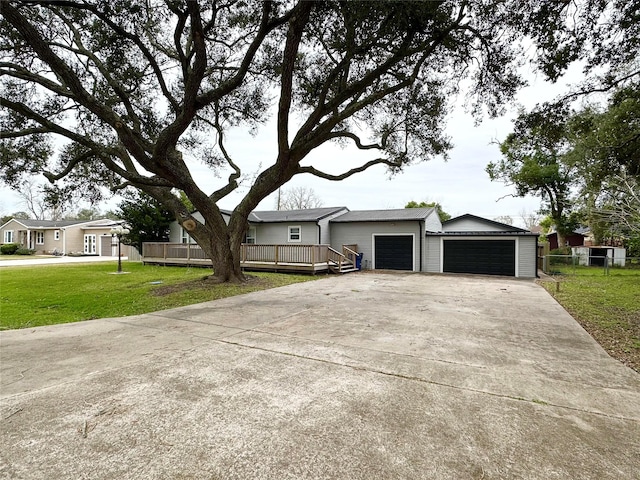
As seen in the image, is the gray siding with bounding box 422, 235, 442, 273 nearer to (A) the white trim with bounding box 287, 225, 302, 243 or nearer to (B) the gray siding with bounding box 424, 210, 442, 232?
(B) the gray siding with bounding box 424, 210, 442, 232

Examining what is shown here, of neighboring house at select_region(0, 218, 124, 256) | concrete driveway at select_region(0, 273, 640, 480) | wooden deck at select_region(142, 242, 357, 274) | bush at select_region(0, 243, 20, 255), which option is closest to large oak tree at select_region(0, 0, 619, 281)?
wooden deck at select_region(142, 242, 357, 274)

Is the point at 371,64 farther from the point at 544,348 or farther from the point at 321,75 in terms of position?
the point at 544,348

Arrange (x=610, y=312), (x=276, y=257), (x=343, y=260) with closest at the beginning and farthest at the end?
(x=610, y=312)
(x=276, y=257)
(x=343, y=260)

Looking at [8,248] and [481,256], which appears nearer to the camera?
[481,256]

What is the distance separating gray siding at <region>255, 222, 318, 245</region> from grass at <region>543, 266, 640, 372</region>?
10525mm

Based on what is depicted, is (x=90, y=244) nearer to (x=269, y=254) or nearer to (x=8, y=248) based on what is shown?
(x=8, y=248)

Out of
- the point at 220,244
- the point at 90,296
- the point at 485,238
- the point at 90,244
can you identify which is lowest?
the point at 90,296

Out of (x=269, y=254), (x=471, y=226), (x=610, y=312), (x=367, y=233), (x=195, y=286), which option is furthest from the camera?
(x=367, y=233)

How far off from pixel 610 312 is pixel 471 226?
1062 cm

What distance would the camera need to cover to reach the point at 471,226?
1677 centimetres

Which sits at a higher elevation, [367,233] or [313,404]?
[367,233]

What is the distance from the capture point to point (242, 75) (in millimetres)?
7531

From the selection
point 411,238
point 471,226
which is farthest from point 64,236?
point 471,226

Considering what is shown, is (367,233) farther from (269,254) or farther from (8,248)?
(8,248)
